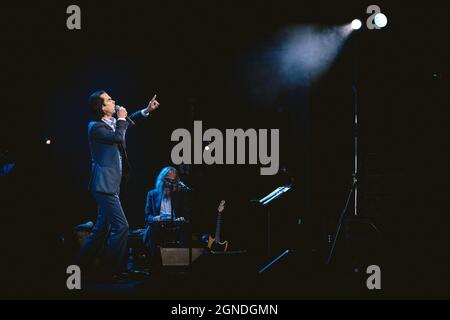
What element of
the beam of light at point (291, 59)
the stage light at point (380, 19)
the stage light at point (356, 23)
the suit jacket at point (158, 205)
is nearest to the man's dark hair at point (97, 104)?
the suit jacket at point (158, 205)

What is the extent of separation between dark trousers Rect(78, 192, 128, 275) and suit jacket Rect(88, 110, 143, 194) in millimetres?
101

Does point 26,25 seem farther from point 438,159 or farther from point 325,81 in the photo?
point 438,159

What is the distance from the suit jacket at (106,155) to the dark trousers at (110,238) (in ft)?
0.33

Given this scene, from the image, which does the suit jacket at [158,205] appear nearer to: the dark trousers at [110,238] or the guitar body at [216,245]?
the guitar body at [216,245]

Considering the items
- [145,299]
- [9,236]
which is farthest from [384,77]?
[9,236]

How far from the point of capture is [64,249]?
629 cm

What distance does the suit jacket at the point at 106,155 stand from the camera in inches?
222

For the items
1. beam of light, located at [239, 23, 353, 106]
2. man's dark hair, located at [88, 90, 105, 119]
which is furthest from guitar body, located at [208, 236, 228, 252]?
man's dark hair, located at [88, 90, 105, 119]

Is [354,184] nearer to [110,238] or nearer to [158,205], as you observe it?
[110,238]

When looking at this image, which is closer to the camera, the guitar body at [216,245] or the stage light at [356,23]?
the stage light at [356,23]

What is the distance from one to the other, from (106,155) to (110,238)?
2.73ft

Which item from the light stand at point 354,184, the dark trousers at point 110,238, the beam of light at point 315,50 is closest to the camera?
the dark trousers at point 110,238

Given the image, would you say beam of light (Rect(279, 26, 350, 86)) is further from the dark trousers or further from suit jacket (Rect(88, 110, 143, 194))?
the dark trousers

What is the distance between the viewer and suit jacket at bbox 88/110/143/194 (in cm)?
563
